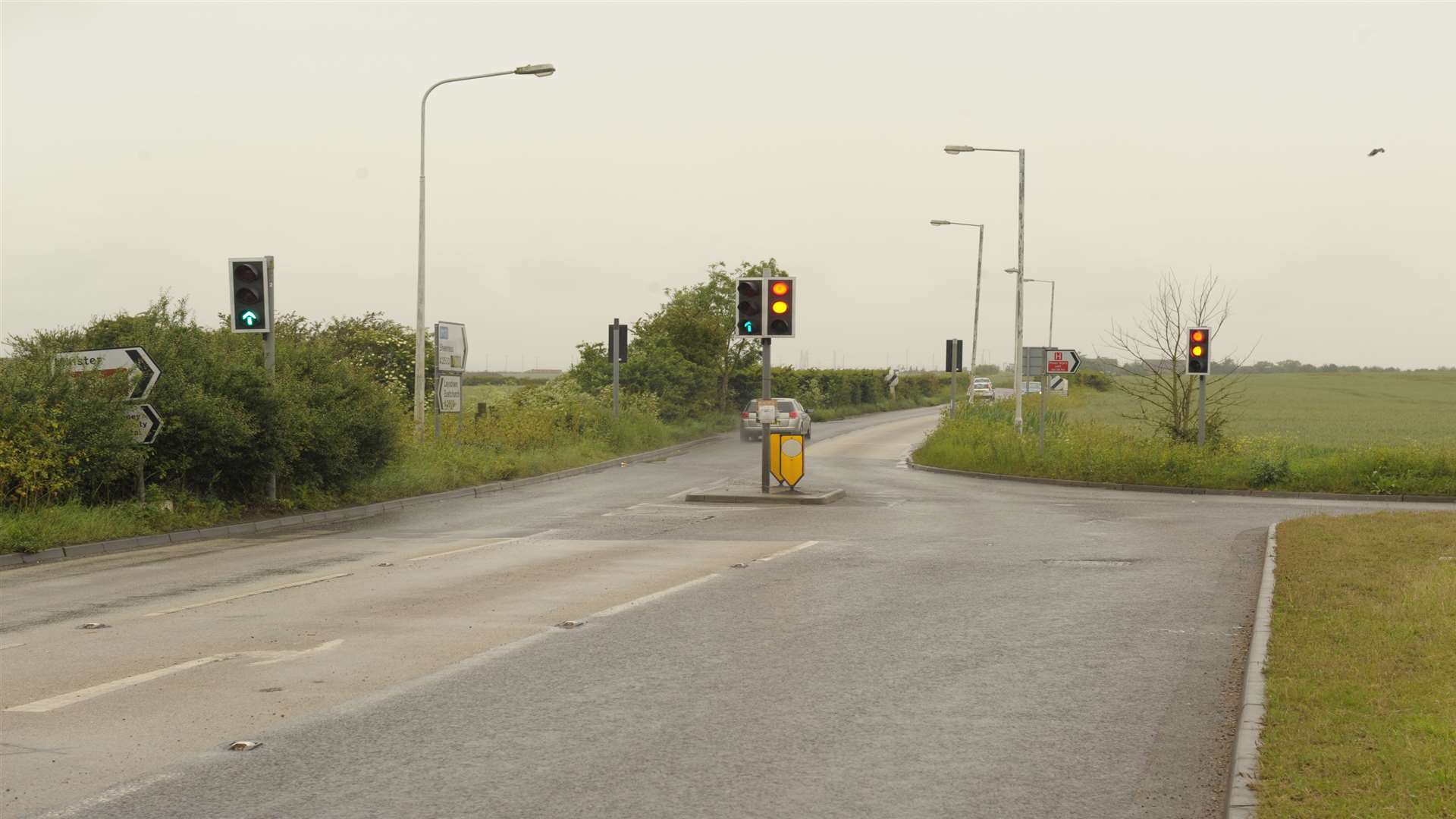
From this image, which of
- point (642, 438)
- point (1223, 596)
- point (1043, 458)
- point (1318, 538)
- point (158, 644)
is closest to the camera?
point (158, 644)

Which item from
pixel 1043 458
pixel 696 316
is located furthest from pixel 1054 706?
pixel 696 316

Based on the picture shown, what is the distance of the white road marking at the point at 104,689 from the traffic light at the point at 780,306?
47.9ft

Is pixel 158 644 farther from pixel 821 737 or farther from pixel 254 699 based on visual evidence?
pixel 821 737

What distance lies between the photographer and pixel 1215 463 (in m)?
27.8

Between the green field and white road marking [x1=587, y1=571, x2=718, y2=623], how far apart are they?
81.2ft

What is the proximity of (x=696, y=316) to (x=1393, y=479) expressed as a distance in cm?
3471

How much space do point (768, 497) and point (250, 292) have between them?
30.1ft

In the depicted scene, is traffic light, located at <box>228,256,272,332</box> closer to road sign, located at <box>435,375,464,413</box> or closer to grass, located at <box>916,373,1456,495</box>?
road sign, located at <box>435,375,464,413</box>

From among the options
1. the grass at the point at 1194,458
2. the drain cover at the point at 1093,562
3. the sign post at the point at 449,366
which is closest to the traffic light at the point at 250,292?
the sign post at the point at 449,366

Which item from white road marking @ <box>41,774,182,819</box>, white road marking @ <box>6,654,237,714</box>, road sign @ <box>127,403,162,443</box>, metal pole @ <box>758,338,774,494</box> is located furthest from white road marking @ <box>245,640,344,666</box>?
metal pole @ <box>758,338,774,494</box>

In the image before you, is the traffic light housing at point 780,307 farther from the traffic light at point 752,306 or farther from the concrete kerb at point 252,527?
the concrete kerb at point 252,527

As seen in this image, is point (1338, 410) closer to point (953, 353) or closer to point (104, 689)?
point (953, 353)

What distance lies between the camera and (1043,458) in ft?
101

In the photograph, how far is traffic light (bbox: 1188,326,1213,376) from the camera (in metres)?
27.2
